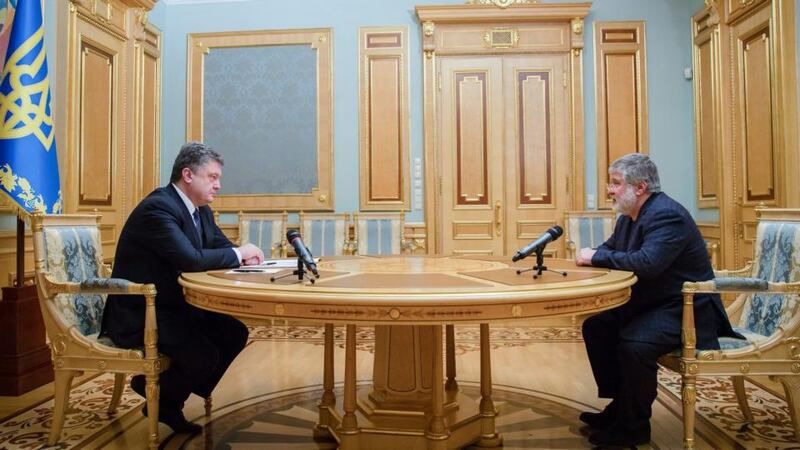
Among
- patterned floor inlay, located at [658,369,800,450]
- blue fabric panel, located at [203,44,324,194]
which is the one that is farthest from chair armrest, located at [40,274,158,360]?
blue fabric panel, located at [203,44,324,194]

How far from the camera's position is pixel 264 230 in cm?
563

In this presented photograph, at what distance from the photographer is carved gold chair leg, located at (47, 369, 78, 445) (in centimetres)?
229

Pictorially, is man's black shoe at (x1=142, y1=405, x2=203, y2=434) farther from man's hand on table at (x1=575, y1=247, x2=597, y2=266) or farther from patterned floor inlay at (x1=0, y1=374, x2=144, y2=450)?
man's hand on table at (x1=575, y1=247, x2=597, y2=266)

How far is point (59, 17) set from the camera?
13.8ft

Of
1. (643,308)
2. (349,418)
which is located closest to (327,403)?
(349,418)

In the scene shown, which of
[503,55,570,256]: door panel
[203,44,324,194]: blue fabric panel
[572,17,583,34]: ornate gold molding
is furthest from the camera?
[203,44,324,194]: blue fabric panel

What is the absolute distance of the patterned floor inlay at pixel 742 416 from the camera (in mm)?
2361

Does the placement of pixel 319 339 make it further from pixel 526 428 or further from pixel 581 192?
pixel 581 192

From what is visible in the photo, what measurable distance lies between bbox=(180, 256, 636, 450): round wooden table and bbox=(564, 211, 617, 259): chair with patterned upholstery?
9.16 ft

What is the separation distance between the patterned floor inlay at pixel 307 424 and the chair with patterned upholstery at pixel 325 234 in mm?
2504

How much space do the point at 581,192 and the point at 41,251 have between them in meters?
4.82

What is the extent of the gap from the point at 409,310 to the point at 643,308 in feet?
4.12

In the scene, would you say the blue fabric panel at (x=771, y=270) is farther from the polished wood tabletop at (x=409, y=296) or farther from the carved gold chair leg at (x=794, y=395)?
the polished wood tabletop at (x=409, y=296)

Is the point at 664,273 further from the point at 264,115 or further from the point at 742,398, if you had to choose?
the point at 264,115
